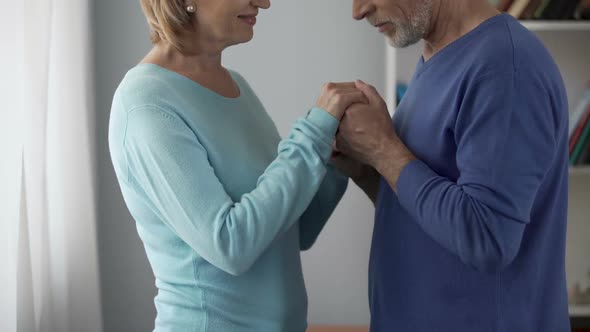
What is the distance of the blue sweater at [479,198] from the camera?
1.15 meters

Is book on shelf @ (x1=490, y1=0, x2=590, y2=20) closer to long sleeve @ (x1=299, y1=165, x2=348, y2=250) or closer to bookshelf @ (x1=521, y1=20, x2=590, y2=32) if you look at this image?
bookshelf @ (x1=521, y1=20, x2=590, y2=32)

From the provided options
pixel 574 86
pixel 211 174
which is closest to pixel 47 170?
pixel 211 174

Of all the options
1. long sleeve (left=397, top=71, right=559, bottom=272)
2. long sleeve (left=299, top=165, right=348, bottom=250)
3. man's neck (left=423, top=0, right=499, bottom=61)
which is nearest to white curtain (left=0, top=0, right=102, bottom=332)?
long sleeve (left=299, top=165, right=348, bottom=250)

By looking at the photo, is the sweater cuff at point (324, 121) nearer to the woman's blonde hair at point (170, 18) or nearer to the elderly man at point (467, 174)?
the elderly man at point (467, 174)

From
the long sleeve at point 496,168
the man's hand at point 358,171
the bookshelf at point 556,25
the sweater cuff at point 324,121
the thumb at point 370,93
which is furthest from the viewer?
the bookshelf at point 556,25

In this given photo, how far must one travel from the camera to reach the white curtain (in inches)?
72.2

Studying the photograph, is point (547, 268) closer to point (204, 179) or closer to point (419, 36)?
point (419, 36)

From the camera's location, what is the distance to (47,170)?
7.17ft

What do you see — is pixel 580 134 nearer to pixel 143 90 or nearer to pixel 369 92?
pixel 369 92

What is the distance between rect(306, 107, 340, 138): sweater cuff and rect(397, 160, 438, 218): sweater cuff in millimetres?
143

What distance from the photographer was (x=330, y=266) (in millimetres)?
3033

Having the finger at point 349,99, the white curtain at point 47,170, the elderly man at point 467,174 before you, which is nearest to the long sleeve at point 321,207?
the elderly man at point 467,174

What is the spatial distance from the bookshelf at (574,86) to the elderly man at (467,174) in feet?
4.48

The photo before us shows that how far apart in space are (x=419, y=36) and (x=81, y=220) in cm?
144
